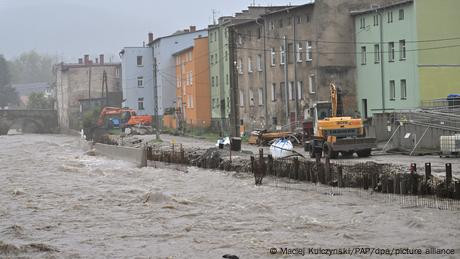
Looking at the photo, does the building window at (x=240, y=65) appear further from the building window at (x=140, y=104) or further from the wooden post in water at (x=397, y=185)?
the wooden post in water at (x=397, y=185)

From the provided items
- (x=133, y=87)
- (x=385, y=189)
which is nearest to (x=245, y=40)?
(x=133, y=87)

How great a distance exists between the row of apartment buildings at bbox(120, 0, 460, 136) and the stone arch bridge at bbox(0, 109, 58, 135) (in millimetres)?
51776

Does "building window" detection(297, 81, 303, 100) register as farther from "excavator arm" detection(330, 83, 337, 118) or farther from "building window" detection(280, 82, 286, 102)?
"excavator arm" detection(330, 83, 337, 118)

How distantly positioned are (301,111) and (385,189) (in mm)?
42028

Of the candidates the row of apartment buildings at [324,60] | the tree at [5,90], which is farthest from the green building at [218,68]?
the tree at [5,90]

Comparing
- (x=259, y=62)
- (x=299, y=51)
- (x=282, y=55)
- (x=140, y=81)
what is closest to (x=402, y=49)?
(x=299, y=51)

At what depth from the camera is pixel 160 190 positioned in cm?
3216

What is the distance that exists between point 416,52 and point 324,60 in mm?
10915

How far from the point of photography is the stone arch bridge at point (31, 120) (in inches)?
5330

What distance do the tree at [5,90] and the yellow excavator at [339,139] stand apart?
16077cm

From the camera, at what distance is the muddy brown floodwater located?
61.4ft

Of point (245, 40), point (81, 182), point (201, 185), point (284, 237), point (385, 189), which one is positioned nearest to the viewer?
point (284, 237)

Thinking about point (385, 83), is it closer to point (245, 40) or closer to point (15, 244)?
point (245, 40)

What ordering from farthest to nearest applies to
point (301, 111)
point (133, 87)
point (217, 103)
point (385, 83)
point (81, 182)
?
point (133, 87) → point (217, 103) → point (301, 111) → point (385, 83) → point (81, 182)
